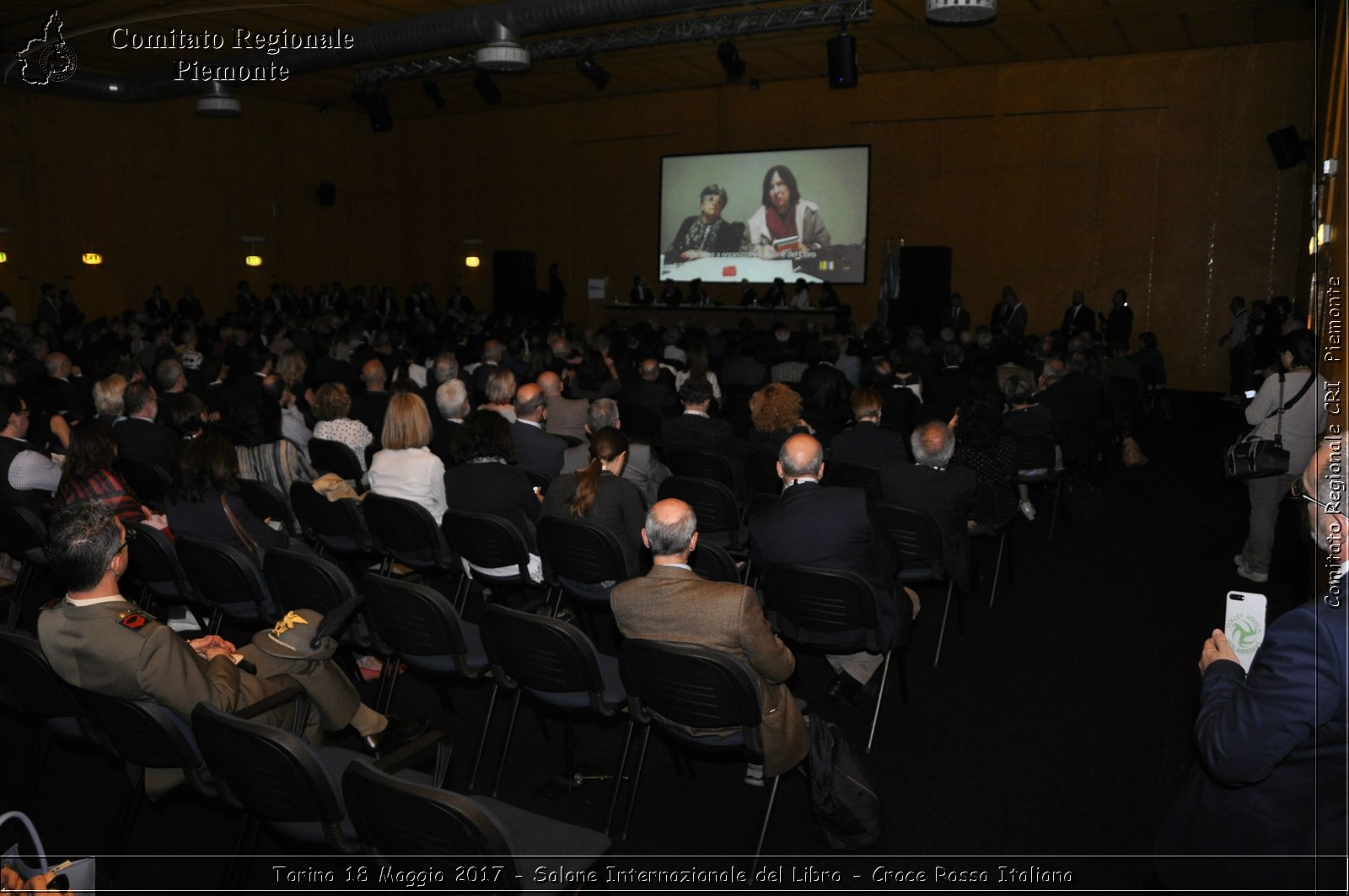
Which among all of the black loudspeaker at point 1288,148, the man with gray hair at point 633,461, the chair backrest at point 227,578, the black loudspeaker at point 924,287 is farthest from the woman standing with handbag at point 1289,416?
the black loudspeaker at point 924,287

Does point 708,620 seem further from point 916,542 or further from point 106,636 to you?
point 916,542

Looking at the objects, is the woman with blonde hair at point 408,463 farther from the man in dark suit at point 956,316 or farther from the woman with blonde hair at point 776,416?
the man in dark suit at point 956,316

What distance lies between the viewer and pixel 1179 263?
15.5 metres

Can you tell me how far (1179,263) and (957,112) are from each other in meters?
4.55

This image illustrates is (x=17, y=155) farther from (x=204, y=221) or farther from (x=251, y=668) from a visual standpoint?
(x=251, y=668)

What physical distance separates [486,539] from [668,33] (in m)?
10.5

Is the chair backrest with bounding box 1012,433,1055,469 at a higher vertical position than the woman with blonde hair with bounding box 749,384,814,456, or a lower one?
lower

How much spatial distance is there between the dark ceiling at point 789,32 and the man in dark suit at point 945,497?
23.9 feet

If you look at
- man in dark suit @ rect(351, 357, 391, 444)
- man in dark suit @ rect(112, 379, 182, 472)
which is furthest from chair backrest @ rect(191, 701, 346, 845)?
man in dark suit @ rect(351, 357, 391, 444)

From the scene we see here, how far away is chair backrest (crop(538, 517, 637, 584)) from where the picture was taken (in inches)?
169

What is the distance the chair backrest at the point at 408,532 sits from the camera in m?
4.80

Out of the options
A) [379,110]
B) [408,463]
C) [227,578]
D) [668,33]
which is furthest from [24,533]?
[379,110]

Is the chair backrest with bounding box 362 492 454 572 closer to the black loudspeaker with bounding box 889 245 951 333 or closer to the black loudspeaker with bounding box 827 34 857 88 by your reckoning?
the black loudspeaker with bounding box 827 34 857 88

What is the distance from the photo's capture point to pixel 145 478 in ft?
18.7
